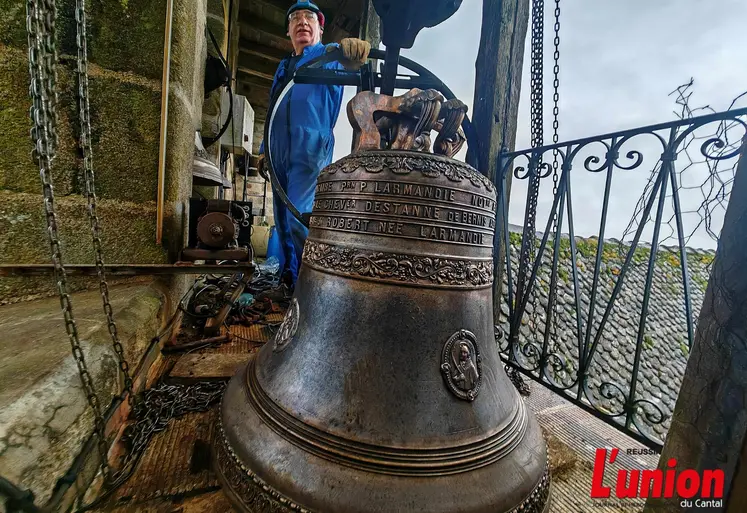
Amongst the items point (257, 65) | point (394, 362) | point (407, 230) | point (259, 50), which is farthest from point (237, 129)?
point (257, 65)

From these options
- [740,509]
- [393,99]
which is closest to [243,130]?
[393,99]

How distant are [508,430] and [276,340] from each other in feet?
1.77

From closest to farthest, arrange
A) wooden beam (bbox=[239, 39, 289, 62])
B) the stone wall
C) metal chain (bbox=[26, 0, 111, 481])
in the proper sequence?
metal chain (bbox=[26, 0, 111, 481]) < the stone wall < wooden beam (bbox=[239, 39, 289, 62])

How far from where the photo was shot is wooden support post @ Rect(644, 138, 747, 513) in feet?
1.84

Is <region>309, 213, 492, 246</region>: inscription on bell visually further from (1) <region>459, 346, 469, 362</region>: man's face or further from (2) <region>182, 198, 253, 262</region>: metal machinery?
(2) <region>182, 198, 253, 262</region>: metal machinery

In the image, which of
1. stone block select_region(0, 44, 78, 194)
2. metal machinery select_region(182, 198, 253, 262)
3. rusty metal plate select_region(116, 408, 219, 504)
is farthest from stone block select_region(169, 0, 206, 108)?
rusty metal plate select_region(116, 408, 219, 504)

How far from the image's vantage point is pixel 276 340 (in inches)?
30.4

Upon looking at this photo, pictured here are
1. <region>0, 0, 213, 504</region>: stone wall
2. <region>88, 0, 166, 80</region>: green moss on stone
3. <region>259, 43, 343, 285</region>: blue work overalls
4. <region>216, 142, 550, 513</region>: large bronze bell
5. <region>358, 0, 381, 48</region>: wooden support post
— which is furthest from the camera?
<region>358, 0, 381, 48</region>: wooden support post

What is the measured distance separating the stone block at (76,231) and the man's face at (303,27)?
1.57 m

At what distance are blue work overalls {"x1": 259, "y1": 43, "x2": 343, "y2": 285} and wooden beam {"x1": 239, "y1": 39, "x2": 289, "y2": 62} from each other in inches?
167

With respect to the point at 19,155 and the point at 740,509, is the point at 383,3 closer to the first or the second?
the point at 740,509

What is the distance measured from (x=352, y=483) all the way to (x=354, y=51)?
902 mm

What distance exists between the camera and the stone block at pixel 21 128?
3.12 feet

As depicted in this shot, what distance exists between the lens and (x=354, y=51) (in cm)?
78
